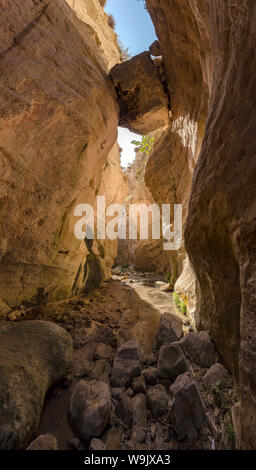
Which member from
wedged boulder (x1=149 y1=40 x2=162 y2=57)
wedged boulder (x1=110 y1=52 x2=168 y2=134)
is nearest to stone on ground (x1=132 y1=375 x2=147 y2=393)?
wedged boulder (x1=110 y1=52 x2=168 y2=134)

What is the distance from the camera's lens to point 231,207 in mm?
1782

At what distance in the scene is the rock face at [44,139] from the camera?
311 centimetres

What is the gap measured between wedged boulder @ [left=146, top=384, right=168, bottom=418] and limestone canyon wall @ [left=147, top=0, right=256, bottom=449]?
2.63ft

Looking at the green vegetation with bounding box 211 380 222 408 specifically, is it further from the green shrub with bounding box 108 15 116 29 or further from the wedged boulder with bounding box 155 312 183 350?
the green shrub with bounding box 108 15 116 29

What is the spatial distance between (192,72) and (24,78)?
4.21 m

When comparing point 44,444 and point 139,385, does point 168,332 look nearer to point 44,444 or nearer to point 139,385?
point 139,385

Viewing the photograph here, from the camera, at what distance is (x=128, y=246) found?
19688 mm

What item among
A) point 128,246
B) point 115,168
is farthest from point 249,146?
point 128,246

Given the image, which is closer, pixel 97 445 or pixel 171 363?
pixel 97 445

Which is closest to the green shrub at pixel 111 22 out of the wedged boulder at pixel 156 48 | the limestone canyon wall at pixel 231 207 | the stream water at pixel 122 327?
the wedged boulder at pixel 156 48

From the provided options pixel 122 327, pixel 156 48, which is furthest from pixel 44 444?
pixel 156 48

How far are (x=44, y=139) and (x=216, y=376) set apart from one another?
4810mm

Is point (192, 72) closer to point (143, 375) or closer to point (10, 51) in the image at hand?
point (10, 51)

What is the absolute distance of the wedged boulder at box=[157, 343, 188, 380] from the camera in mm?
2316
